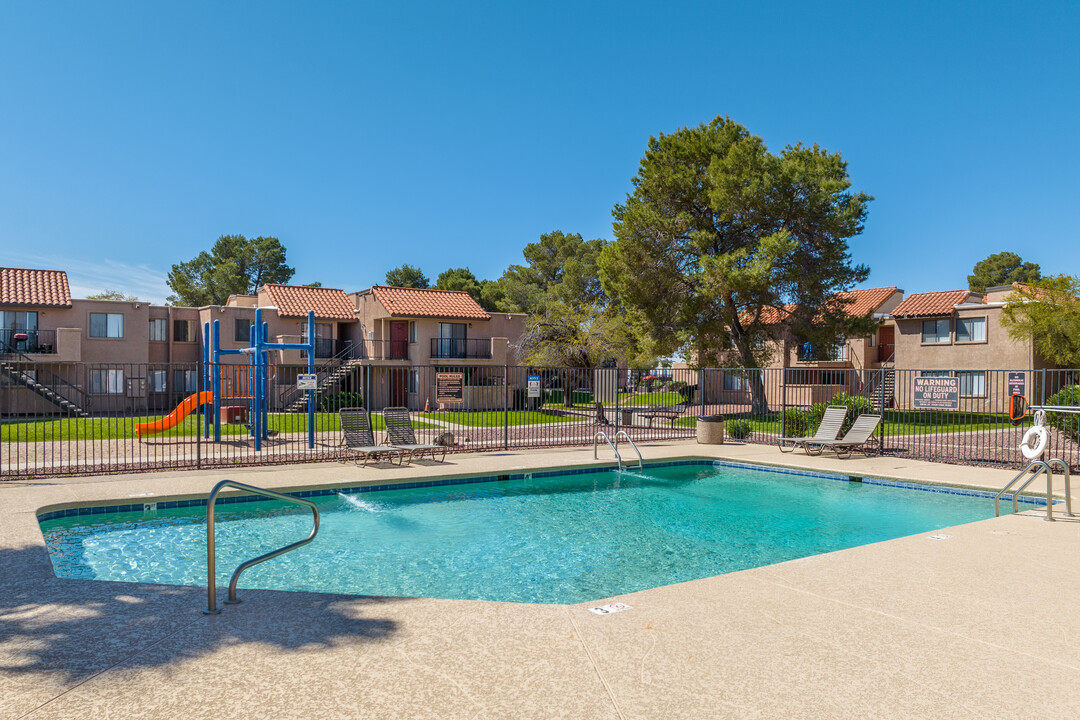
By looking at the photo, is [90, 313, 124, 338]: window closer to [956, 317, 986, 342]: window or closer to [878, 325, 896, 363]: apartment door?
[878, 325, 896, 363]: apartment door

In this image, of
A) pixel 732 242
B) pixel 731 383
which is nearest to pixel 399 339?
pixel 732 242

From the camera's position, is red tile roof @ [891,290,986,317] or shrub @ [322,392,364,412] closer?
shrub @ [322,392,364,412]

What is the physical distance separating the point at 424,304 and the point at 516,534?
2700cm

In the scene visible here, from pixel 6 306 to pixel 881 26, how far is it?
109 feet

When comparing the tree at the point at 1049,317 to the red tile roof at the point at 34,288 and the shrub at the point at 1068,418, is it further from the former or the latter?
the red tile roof at the point at 34,288

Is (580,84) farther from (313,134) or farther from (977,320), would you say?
(977,320)

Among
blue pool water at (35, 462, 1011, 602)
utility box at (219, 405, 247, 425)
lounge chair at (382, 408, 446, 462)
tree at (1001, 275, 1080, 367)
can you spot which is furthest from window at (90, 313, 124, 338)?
tree at (1001, 275, 1080, 367)

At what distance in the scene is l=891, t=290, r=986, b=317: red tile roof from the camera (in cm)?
3375

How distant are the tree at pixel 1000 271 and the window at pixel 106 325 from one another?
7425 cm

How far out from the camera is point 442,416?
2612 cm

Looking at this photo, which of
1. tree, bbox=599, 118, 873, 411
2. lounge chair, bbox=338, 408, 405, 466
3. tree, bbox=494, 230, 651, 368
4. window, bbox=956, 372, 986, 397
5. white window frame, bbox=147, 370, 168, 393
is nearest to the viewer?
lounge chair, bbox=338, 408, 405, 466

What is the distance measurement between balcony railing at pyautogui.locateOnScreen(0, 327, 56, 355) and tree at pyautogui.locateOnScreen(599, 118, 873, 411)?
23.7 metres

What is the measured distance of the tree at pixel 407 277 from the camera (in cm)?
6062

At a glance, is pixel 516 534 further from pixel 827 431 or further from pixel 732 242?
pixel 732 242
